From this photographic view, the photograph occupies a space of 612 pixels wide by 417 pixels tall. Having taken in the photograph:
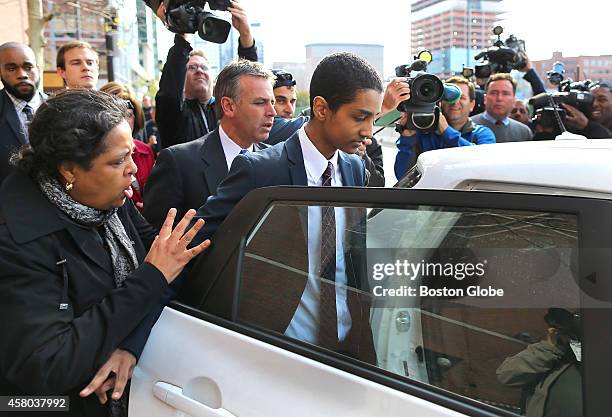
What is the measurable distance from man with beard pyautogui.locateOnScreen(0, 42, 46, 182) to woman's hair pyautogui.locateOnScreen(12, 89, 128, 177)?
2.02 meters

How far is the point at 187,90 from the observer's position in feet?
13.1

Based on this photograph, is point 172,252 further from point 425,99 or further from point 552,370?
point 425,99

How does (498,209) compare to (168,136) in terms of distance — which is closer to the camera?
(498,209)

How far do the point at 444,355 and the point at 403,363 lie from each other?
3.6 inches

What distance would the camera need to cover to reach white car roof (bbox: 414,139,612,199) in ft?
4.82

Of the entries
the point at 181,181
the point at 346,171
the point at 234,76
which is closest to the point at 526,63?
the point at 234,76

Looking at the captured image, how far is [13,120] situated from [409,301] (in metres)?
3.28

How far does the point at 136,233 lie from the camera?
202cm

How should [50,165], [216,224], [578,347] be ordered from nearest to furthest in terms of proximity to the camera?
1. [578,347]
2. [50,165]
3. [216,224]

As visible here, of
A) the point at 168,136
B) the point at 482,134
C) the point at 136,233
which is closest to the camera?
the point at 136,233

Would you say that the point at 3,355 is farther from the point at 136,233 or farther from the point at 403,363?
the point at 403,363

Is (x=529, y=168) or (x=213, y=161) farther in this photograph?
(x=213, y=161)

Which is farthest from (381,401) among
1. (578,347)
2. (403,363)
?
(578,347)

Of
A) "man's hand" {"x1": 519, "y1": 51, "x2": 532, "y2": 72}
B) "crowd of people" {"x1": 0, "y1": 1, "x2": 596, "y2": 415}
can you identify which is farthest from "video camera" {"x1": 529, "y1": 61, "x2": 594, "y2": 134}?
"crowd of people" {"x1": 0, "y1": 1, "x2": 596, "y2": 415}
